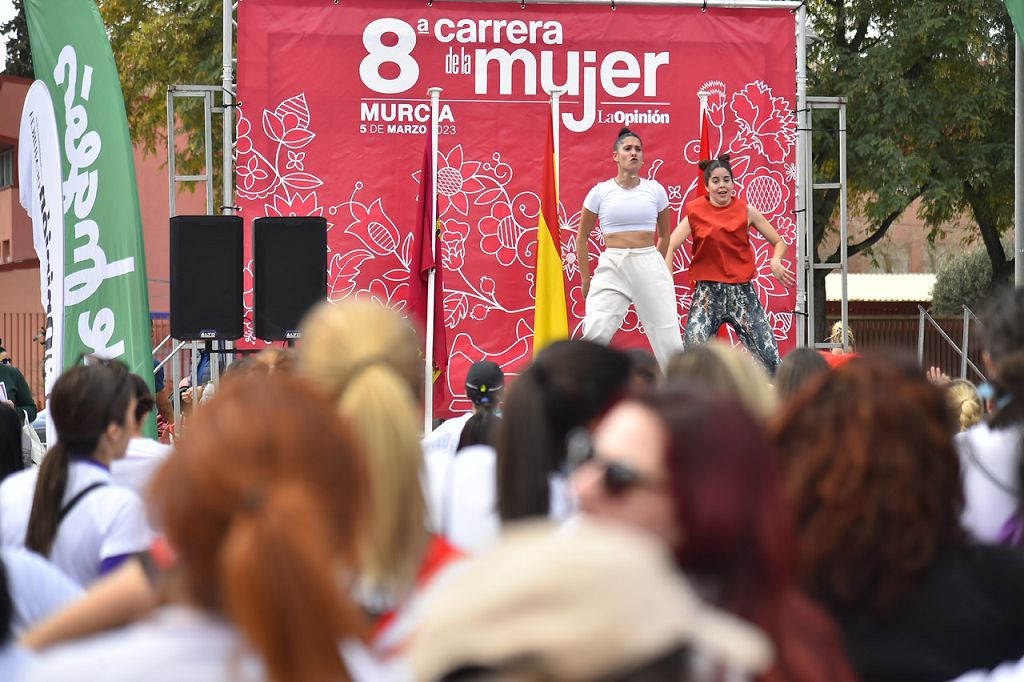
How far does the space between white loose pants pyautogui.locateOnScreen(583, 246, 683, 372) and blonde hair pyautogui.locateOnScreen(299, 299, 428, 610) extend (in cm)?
608

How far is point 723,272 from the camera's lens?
856cm

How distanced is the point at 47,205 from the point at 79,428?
3.66 m

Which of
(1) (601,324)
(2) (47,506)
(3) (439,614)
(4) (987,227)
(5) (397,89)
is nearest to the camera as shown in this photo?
(3) (439,614)

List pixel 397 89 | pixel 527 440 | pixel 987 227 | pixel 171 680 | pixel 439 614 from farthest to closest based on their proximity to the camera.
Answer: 1. pixel 987 227
2. pixel 397 89
3. pixel 527 440
4. pixel 171 680
5. pixel 439 614

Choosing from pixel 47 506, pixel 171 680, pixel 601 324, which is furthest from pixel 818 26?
pixel 171 680

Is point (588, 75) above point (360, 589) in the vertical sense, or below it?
above

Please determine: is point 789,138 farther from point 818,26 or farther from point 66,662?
point 66,662

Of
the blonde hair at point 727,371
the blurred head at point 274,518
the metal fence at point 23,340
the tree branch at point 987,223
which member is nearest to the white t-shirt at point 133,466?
the blonde hair at point 727,371

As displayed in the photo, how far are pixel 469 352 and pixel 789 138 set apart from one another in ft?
10.2

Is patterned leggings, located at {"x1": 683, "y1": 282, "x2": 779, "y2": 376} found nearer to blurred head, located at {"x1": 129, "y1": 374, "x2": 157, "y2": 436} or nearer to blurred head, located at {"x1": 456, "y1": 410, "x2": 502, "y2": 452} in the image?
blurred head, located at {"x1": 456, "y1": 410, "x2": 502, "y2": 452}

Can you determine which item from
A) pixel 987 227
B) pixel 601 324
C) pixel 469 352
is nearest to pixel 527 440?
pixel 601 324

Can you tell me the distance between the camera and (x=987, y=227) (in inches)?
710

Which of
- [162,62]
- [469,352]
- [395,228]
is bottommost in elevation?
[469,352]

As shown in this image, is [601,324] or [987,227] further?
[987,227]
